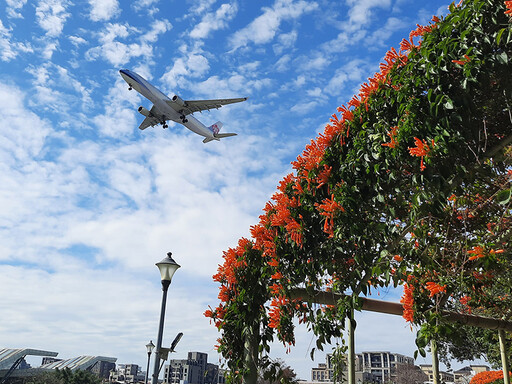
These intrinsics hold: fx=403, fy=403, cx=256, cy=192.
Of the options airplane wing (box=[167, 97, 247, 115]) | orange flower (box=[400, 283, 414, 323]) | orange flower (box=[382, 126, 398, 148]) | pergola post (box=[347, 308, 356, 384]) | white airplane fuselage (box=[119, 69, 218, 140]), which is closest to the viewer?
orange flower (box=[382, 126, 398, 148])

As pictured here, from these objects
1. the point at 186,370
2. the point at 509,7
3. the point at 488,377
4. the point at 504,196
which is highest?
the point at 509,7

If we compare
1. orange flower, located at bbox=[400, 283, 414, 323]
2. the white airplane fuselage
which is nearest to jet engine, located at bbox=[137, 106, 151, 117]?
the white airplane fuselage

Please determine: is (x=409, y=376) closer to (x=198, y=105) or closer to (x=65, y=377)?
(x=198, y=105)

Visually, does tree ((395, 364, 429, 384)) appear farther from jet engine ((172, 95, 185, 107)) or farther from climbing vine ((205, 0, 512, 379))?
climbing vine ((205, 0, 512, 379))

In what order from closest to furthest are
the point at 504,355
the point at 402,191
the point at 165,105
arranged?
the point at 402,191, the point at 504,355, the point at 165,105

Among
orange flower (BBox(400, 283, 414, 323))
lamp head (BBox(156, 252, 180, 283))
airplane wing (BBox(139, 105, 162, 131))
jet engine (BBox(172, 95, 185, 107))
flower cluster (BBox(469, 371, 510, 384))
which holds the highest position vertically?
airplane wing (BBox(139, 105, 162, 131))

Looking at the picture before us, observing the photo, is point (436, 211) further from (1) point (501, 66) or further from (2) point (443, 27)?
(2) point (443, 27)

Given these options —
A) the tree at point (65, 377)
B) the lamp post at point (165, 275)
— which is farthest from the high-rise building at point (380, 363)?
the lamp post at point (165, 275)

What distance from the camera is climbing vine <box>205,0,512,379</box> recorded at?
280 centimetres

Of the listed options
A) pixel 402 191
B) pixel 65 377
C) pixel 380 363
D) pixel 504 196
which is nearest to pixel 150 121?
pixel 402 191

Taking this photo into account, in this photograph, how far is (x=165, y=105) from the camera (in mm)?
28219

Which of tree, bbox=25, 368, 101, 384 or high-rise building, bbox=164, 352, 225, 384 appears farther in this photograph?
high-rise building, bbox=164, 352, 225, 384

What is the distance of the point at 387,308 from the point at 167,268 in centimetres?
364

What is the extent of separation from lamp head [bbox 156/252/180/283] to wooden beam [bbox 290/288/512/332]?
10.9 feet
